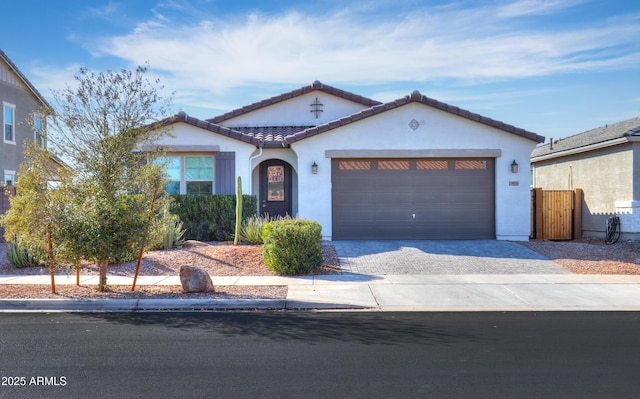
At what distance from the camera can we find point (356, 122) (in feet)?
55.0

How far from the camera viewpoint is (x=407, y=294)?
10219 millimetres

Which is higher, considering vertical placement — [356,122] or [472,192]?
[356,122]

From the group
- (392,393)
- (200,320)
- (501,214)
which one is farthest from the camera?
(501,214)

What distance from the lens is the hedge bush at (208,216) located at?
1609 cm

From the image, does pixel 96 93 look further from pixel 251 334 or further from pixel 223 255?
pixel 251 334

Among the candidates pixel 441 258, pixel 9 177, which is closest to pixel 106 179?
pixel 441 258

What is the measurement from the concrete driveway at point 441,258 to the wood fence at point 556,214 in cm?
206

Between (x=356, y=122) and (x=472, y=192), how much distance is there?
4.22m

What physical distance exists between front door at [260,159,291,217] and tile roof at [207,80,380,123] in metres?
3.32

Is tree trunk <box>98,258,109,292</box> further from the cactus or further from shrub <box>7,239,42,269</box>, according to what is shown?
the cactus

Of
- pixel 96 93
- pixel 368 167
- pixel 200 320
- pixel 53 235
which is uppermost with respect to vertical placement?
pixel 96 93

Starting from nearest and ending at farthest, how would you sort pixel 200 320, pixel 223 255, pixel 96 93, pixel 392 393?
pixel 392 393 < pixel 200 320 < pixel 96 93 < pixel 223 255

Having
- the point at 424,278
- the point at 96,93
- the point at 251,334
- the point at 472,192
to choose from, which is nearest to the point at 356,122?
the point at 472,192

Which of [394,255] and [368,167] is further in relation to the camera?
[368,167]
